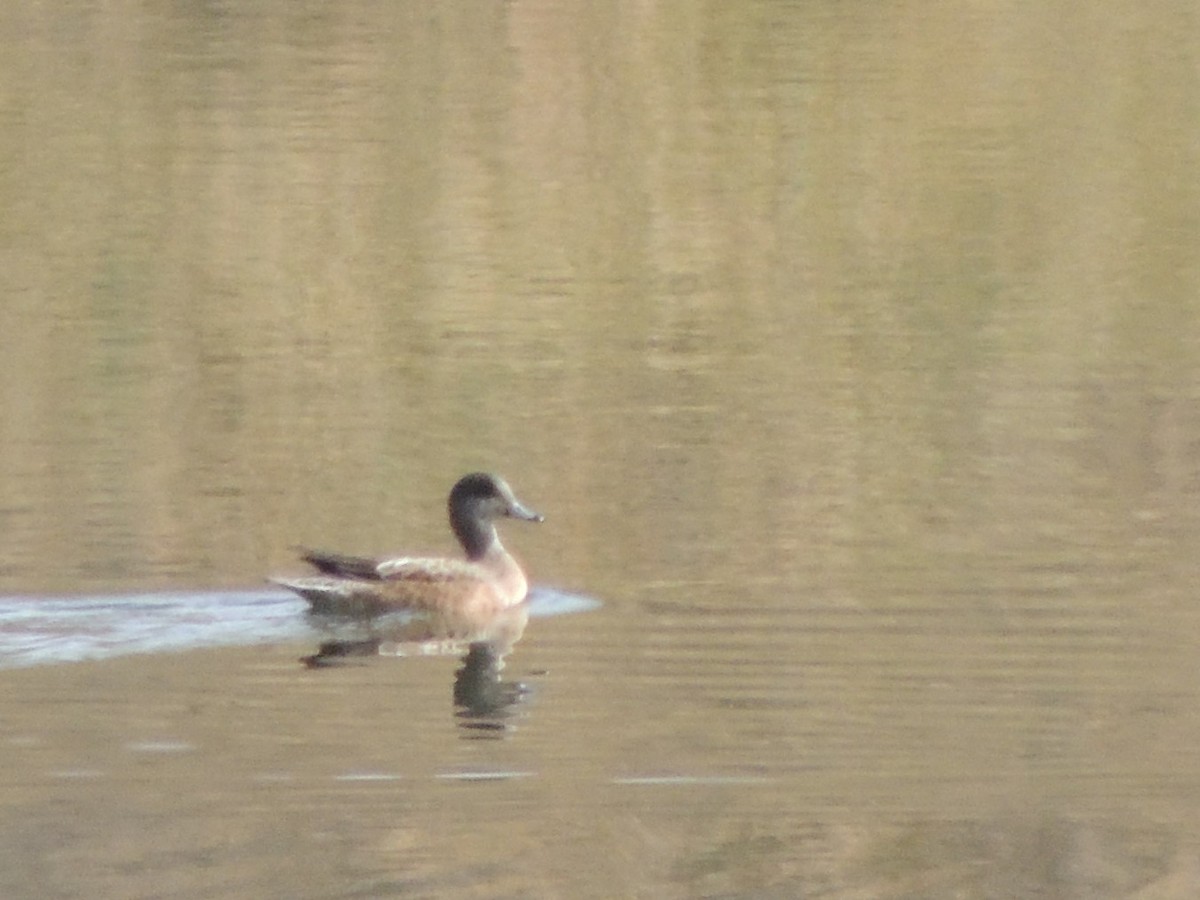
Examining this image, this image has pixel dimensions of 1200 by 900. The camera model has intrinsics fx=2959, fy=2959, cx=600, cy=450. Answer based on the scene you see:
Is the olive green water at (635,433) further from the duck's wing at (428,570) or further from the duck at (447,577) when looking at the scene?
the duck's wing at (428,570)

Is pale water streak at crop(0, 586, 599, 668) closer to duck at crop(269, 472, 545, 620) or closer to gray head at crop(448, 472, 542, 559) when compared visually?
duck at crop(269, 472, 545, 620)

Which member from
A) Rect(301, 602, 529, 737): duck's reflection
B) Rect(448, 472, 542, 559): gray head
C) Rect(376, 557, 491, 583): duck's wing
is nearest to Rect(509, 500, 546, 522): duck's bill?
Rect(448, 472, 542, 559): gray head

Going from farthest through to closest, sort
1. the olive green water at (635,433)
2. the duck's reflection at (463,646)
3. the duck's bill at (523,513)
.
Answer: the duck's bill at (523,513) → the duck's reflection at (463,646) → the olive green water at (635,433)

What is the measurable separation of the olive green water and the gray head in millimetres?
392

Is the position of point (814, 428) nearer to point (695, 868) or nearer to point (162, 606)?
point (162, 606)

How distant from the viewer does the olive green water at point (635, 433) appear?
893cm

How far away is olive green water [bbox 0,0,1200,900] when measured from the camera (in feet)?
29.3

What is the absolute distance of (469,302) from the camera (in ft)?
66.4

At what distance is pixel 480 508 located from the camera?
1358cm

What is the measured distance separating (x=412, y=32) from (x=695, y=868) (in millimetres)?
26558

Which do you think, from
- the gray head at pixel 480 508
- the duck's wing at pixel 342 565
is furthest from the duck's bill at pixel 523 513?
the duck's wing at pixel 342 565

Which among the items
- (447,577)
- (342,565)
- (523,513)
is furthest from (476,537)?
(342,565)

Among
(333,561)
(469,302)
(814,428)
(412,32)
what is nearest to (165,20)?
(412,32)

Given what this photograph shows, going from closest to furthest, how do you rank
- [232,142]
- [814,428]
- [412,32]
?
[814,428], [232,142], [412,32]
